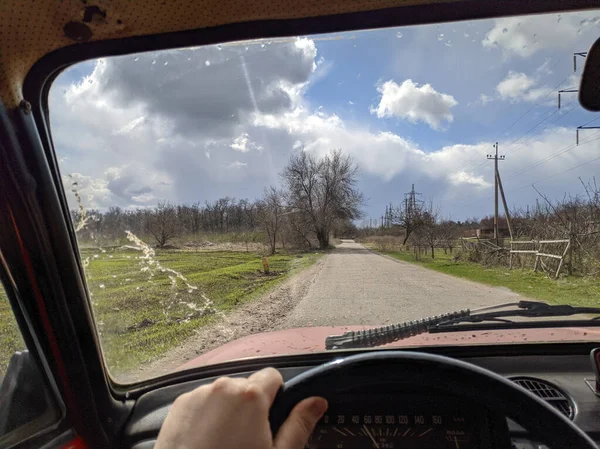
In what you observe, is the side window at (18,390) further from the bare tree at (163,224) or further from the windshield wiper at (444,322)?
the windshield wiper at (444,322)

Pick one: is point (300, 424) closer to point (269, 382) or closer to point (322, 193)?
point (269, 382)

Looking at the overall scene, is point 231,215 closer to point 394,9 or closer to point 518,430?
point 394,9

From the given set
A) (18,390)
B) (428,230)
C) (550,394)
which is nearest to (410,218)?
(428,230)

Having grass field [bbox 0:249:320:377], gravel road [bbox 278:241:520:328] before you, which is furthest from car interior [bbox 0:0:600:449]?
gravel road [bbox 278:241:520:328]

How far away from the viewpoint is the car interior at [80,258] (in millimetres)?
1642

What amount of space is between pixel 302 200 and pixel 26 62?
1761mm

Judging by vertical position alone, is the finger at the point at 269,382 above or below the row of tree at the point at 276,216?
below

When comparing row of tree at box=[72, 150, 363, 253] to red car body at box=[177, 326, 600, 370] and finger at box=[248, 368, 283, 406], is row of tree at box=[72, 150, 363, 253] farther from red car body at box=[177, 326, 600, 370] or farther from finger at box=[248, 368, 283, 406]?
finger at box=[248, 368, 283, 406]

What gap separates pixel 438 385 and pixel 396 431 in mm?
422

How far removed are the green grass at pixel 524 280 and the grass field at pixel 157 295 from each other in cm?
125

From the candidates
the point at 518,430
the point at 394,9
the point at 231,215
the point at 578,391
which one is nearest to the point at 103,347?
the point at 231,215

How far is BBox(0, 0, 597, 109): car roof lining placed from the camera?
5.96 ft

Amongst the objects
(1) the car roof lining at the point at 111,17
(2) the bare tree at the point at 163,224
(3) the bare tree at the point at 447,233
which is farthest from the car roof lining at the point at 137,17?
(3) the bare tree at the point at 447,233

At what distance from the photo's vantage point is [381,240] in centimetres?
380
